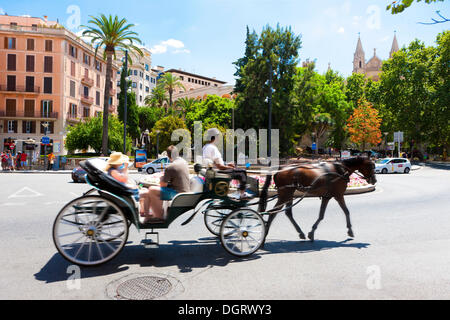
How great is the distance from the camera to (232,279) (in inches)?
175

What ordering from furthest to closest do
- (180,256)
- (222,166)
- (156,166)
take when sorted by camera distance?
(156,166) < (222,166) < (180,256)

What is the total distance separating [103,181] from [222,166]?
186 cm

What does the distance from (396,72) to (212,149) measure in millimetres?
57588

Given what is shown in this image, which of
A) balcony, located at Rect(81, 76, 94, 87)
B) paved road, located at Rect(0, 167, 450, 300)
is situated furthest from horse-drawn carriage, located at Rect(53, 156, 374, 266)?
balcony, located at Rect(81, 76, 94, 87)

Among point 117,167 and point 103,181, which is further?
point 117,167

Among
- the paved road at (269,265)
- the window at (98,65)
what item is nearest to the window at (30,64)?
the window at (98,65)

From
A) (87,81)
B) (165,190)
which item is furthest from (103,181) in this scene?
(87,81)

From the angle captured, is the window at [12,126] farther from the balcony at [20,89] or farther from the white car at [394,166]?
the white car at [394,166]

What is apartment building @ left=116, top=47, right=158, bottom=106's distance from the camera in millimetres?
88375

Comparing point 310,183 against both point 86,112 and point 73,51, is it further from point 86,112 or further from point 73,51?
point 86,112

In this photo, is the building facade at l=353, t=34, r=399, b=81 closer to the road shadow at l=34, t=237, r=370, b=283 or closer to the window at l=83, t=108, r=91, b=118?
the window at l=83, t=108, r=91, b=118

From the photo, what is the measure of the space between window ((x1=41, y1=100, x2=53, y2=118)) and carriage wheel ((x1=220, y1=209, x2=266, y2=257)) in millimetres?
51274

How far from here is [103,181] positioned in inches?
195

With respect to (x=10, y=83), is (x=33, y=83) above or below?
above
